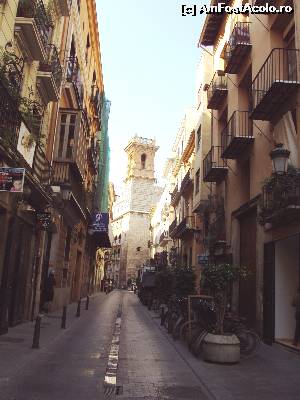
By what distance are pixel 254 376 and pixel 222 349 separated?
113cm

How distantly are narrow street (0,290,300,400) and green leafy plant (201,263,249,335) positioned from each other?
99 centimetres

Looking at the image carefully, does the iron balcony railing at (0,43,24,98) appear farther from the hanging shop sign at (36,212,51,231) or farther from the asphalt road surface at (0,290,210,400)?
the asphalt road surface at (0,290,210,400)

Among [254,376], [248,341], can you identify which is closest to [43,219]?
[248,341]

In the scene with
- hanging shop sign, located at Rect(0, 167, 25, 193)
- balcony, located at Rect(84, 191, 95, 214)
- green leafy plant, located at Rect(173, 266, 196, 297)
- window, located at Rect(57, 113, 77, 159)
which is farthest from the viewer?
balcony, located at Rect(84, 191, 95, 214)

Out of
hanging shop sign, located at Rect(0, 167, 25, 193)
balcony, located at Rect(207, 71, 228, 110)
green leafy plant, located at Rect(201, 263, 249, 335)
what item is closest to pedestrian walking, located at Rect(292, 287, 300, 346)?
green leafy plant, located at Rect(201, 263, 249, 335)

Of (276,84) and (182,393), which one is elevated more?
(276,84)

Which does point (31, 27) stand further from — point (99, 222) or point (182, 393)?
point (99, 222)

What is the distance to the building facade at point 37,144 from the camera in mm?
10211

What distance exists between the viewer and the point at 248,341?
30.9 ft

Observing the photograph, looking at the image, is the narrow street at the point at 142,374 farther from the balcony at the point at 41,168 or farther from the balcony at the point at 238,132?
the balcony at the point at 238,132

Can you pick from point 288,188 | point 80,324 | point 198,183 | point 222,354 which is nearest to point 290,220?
point 288,188

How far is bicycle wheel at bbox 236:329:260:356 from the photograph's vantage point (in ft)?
30.5

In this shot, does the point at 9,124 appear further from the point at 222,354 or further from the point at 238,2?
the point at 238,2

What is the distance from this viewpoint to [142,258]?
83.1 metres
